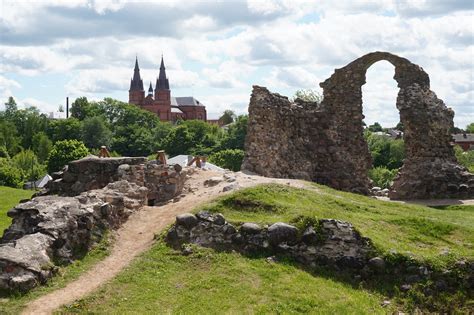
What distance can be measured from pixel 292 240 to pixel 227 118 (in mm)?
146561

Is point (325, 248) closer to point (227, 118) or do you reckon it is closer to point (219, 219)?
point (219, 219)

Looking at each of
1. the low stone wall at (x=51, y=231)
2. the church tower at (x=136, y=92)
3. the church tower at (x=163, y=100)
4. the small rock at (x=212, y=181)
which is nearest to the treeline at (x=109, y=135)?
the church tower at (x=163, y=100)

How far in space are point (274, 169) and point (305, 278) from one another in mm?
10448

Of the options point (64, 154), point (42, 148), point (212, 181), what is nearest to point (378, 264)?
point (212, 181)

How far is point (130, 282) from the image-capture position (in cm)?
1167

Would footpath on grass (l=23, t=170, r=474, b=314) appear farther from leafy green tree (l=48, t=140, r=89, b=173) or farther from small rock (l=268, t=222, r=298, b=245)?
leafy green tree (l=48, t=140, r=89, b=173)

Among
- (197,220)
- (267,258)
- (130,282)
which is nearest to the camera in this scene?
(130,282)

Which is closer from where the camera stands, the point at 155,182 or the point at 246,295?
the point at 246,295

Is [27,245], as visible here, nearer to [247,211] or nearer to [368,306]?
[247,211]

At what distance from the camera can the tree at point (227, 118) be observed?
15825cm

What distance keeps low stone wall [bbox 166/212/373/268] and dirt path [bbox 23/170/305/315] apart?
1018mm

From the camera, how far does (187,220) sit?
13414mm

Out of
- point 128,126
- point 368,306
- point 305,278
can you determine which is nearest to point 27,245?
point 305,278

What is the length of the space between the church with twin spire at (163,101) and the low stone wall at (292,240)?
139306 millimetres
